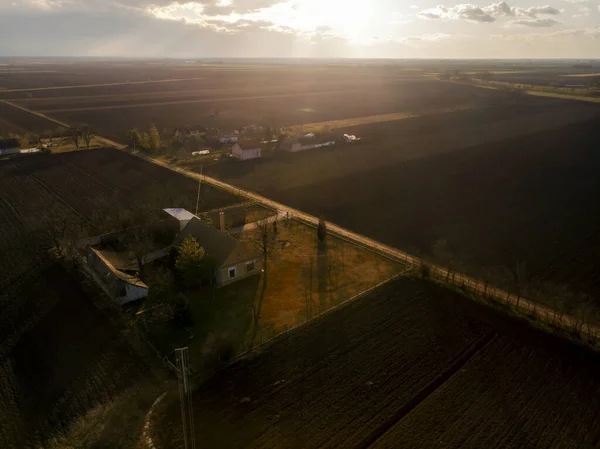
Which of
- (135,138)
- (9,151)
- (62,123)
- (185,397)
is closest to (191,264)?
(185,397)

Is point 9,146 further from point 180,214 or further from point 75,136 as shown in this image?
point 180,214

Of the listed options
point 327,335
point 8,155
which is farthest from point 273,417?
point 8,155

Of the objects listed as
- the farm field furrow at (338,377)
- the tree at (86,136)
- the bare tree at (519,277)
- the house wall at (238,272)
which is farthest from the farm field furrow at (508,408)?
the tree at (86,136)

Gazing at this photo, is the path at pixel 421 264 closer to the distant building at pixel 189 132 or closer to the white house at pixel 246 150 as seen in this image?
the white house at pixel 246 150

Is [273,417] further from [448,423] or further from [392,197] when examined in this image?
[392,197]

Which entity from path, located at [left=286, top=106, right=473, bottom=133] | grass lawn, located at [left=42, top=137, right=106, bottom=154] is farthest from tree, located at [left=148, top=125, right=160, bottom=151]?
path, located at [left=286, top=106, right=473, bottom=133]

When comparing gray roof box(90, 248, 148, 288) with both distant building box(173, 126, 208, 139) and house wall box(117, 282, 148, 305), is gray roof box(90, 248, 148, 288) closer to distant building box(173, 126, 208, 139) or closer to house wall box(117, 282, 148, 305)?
house wall box(117, 282, 148, 305)

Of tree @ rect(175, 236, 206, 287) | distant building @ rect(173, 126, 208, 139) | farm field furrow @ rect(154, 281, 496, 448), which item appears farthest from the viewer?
distant building @ rect(173, 126, 208, 139)
